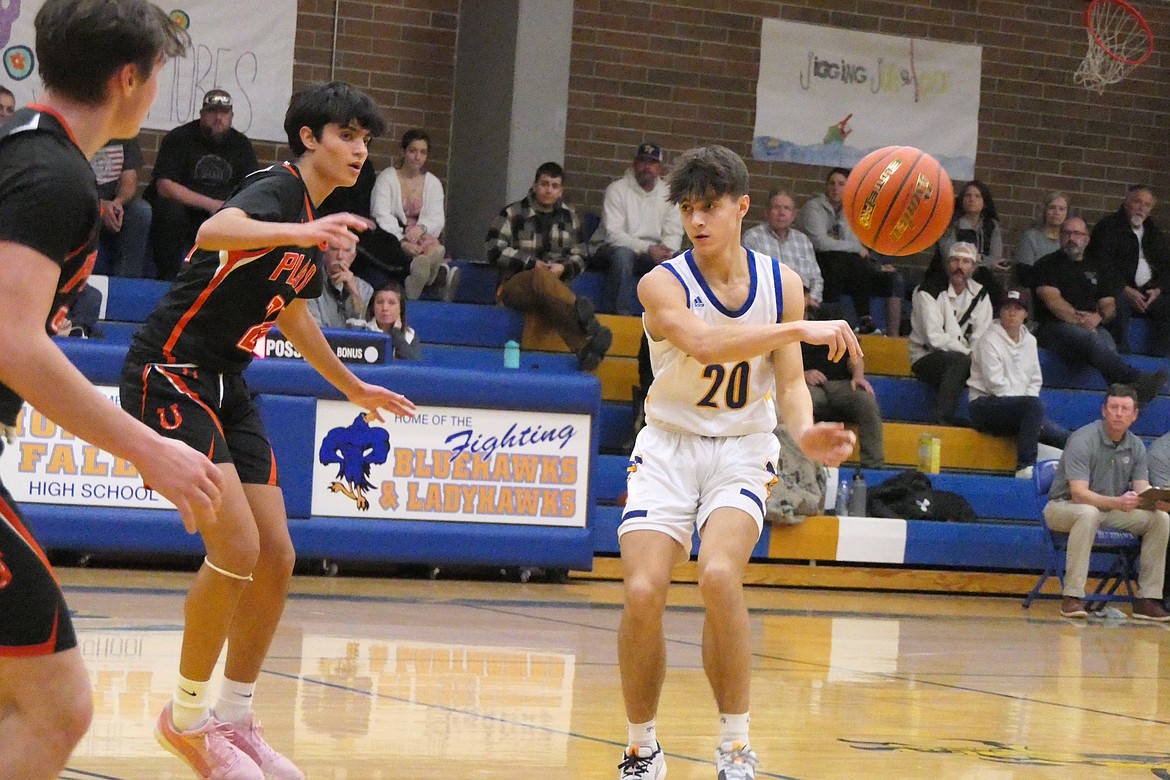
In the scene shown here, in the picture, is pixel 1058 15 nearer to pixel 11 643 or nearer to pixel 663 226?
pixel 663 226

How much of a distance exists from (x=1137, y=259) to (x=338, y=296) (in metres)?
7.43

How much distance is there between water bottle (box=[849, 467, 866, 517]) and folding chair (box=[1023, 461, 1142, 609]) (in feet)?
4.10

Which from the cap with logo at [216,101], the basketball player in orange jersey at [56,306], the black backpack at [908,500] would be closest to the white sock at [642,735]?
the basketball player in orange jersey at [56,306]

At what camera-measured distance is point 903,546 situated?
11.3 metres

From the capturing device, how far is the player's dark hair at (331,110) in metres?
4.37

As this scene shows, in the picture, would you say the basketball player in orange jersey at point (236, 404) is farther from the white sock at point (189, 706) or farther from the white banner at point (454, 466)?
the white banner at point (454, 466)

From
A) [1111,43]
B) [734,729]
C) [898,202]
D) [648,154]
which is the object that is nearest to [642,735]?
[734,729]

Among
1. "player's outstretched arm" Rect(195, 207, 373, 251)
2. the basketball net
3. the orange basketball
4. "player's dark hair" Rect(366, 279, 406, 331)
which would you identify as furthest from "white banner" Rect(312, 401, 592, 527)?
the basketball net

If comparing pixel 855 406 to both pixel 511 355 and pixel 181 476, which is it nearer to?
pixel 511 355

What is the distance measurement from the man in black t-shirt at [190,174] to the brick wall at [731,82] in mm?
1547

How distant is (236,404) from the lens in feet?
14.5

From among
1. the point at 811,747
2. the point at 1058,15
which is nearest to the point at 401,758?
the point at 811,747

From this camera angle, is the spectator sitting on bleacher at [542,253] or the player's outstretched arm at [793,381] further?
the spectator sitting on bleacher at [542,253]

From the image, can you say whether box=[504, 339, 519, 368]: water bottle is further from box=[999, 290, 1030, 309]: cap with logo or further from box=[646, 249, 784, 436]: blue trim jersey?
box=[646, 249, 784, 436]: blue trim jersey
